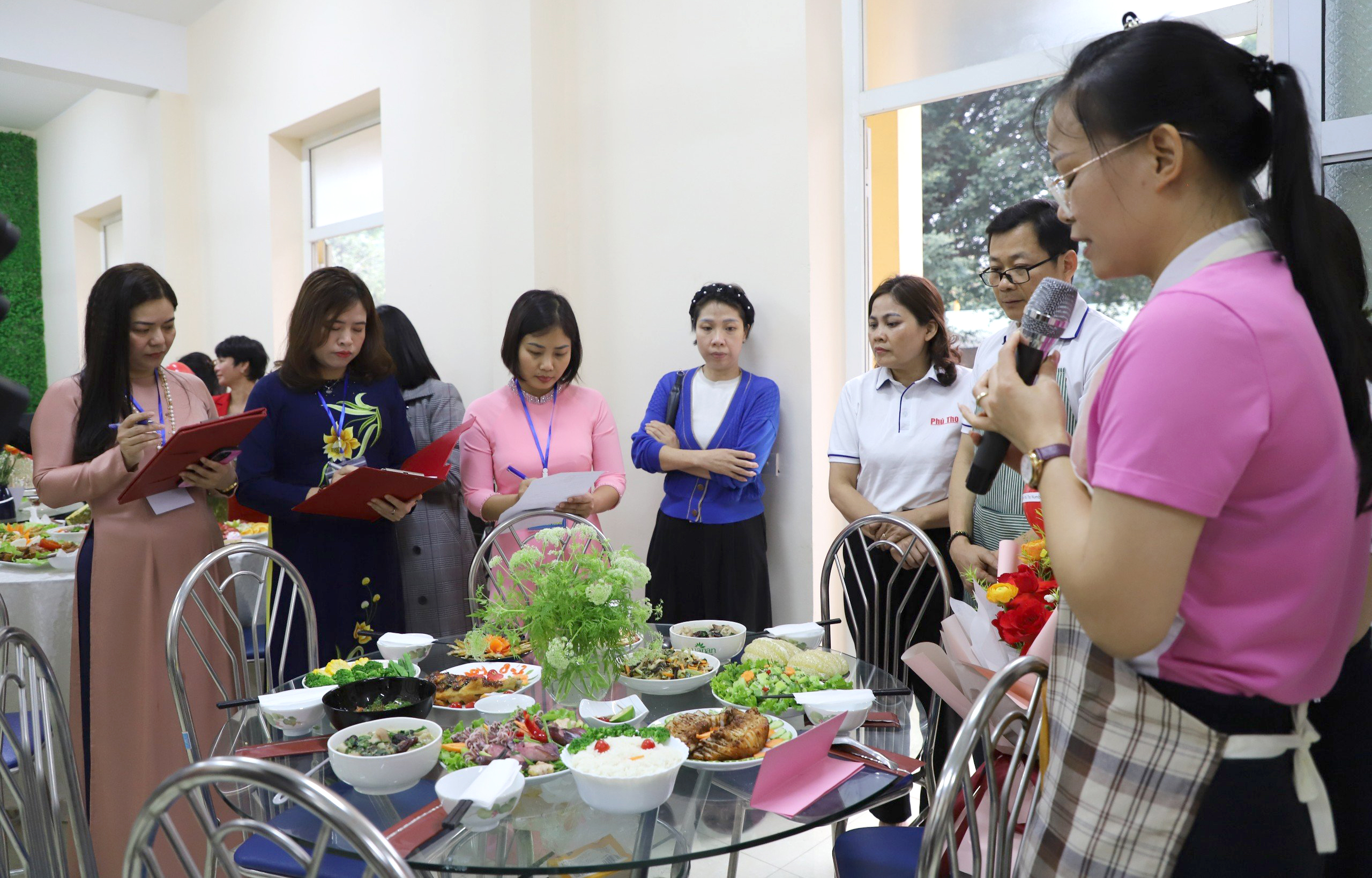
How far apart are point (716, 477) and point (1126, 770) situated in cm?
245

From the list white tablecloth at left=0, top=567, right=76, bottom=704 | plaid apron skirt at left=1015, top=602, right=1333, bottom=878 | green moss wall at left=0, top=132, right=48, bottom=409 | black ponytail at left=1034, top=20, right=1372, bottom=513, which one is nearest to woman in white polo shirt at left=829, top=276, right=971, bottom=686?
plaid apron skirt at left=1015, top=602, right=1333, bottom=878

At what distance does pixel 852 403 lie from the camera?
9.97 feet

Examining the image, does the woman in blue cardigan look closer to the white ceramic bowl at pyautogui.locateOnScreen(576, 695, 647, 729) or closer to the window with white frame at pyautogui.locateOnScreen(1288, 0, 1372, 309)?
the white ceramic bowl at pyautogui.locateOnScreen(576, 695, 647, 729)

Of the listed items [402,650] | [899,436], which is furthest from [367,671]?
[899,436]

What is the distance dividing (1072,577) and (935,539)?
1.97 metres

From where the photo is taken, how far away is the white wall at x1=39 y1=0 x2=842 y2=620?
3.49 meters

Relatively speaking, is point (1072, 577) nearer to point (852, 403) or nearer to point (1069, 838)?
point (1069, 838)

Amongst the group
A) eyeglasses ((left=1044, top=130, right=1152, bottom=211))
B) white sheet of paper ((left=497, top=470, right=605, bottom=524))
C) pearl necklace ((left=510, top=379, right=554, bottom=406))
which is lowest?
white sheet of paper ((left=497, top=470, right=605, bottom=524))

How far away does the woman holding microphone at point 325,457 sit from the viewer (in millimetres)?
2678

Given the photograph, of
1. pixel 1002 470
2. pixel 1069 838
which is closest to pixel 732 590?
pixel 1002 470

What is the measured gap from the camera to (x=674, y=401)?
3.53 m

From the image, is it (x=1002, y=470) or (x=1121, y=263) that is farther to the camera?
(x=1002, y=470)

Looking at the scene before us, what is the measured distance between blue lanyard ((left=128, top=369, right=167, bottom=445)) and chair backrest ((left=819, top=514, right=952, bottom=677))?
1939mm

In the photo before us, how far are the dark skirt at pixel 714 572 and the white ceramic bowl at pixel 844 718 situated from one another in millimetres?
1684
